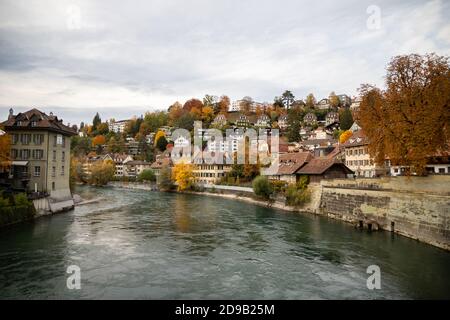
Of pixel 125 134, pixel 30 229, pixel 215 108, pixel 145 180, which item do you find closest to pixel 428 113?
pixel 30 229

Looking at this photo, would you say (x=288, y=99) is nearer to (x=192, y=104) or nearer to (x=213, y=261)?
(x=192, y=104)

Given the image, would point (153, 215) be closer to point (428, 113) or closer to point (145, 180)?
point (428, 113)

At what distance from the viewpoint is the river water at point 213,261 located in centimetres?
1517

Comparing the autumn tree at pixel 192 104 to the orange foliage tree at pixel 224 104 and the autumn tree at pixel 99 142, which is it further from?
the autumn tree at pixel 99 142

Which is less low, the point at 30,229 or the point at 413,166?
the point at 413,166

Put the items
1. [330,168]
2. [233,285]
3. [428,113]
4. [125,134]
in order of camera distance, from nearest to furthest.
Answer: [233,285]
[428,113]
[330,168]
[125,134]

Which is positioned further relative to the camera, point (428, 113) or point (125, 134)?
point (125, 134)

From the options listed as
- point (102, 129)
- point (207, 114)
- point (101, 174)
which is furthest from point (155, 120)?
point (101, 174)
